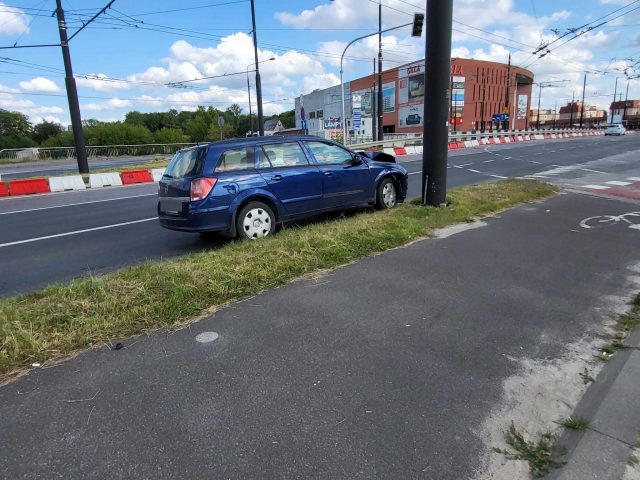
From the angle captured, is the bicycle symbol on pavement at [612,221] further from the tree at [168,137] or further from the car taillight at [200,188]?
the tree at [168,137]

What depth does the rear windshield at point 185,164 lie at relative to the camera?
21.1ft

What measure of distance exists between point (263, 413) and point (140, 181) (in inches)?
726

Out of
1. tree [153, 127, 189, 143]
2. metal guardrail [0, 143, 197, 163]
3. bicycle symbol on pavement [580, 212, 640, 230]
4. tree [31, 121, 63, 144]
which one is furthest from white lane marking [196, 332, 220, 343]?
tree [31, 121, 63, 144]

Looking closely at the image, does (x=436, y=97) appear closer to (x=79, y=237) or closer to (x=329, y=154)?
(x=329, y=154)

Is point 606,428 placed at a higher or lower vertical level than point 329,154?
lower

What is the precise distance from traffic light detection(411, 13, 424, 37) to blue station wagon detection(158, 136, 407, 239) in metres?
14.8

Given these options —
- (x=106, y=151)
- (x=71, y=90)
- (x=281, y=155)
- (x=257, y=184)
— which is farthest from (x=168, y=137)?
(x=257, y=184)

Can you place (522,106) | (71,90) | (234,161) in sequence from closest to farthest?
(234,161), (71,90), (522,106)

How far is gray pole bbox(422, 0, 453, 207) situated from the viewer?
7641 millimetres

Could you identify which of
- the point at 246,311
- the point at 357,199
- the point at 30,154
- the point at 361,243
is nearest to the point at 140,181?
the point at 357,199

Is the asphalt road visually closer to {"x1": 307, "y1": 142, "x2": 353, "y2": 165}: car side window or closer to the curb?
{"x1": 307, "y1": 142, "x2": 353, "y2": 165}: car side window

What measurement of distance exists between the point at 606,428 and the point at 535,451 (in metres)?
0.47

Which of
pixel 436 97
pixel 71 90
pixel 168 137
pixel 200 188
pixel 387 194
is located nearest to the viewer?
pixel 200 188

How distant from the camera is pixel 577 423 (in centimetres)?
249
